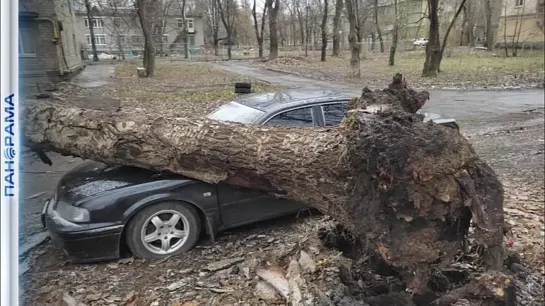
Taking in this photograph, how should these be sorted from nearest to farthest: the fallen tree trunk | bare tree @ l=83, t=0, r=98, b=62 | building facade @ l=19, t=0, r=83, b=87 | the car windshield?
building facade @ l=19, t=0, r=83, b=87 → the fallen tree trunk → bare tree @ l=83, t=0, r=98, b=62 → the car windshield

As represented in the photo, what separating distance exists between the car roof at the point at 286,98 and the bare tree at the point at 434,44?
1.19ft

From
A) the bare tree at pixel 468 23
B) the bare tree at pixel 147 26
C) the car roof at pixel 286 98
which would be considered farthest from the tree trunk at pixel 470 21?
the bare tree at pixel 147 26

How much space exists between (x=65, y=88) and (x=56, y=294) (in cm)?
71

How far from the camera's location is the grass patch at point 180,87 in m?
1.42

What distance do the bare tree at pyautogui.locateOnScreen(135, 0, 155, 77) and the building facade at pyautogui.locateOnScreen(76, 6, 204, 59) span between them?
13 millimetres

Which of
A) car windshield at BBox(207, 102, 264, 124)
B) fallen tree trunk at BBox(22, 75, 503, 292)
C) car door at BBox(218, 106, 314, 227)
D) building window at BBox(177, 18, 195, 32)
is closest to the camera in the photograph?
fallen tree trunk at BBox(22, 75, 503, 292)

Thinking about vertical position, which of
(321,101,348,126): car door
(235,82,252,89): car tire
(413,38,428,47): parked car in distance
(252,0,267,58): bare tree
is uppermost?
(252,0,267,58): bare tree

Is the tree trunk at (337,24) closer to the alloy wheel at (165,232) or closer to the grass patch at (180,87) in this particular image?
the grass patch at (180,87)

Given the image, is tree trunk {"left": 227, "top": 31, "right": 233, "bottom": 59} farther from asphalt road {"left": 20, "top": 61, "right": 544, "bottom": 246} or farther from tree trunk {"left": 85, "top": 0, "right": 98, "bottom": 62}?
tree trunk {"left": 85, "top": 0, "right": 98, "bottom": 62}

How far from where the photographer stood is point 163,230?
5.60 feet

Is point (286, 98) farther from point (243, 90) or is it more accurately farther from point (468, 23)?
point (468, 23)

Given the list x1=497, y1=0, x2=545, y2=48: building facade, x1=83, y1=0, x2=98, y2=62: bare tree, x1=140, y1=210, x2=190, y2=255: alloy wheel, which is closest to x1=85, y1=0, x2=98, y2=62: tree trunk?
x1=83, y1=0, x2=98, y2=62: bare tree

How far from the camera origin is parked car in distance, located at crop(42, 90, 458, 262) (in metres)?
1.57

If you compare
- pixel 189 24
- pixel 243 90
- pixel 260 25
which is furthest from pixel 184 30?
pixel 243 90
